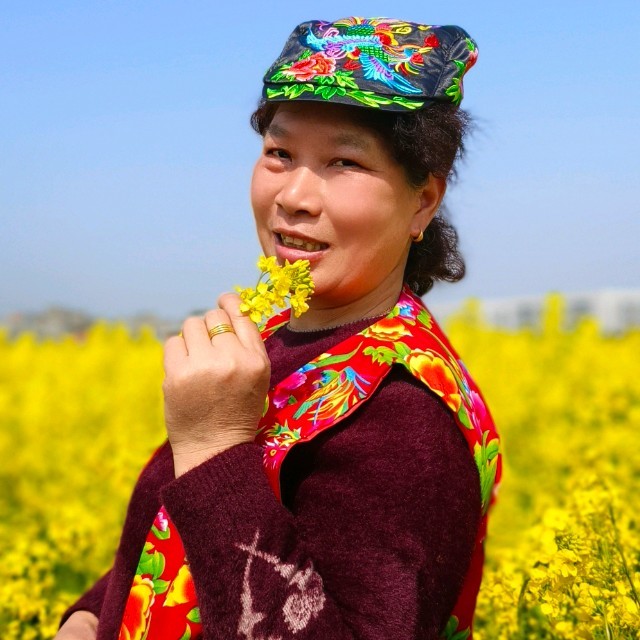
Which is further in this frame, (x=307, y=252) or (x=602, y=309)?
(x=602, y=309)

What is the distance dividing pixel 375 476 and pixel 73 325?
11552 millimetres

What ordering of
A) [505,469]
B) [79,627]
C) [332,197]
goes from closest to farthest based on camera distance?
1. [332,197]
2. [79,627]
3. [505,469]

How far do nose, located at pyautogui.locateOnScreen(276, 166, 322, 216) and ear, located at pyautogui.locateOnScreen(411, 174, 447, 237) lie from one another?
21 cm

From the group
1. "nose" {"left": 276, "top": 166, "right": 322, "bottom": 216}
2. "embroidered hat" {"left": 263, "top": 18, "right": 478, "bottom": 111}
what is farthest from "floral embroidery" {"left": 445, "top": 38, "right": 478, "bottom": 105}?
"nose" {"left": 276, "top": 166, "right": 322, "bottom": 216}

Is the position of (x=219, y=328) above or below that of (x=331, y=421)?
above

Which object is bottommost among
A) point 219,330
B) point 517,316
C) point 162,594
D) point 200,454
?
point 517,316

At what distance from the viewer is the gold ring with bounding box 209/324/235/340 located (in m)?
1.42

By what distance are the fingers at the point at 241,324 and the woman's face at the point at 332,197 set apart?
0.46 ft

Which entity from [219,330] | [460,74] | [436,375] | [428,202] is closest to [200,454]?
[219,330]

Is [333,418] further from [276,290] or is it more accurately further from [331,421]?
[276,290]

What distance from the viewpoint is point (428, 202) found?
1.70m

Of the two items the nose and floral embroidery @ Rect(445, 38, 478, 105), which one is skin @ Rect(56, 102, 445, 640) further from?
floral embroidery @ Rect(445, 38, 478, 105)

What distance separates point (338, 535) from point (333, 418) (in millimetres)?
172

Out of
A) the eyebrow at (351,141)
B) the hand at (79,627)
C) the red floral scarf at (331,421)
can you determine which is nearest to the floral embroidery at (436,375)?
the red floral scarf at (331,421)
